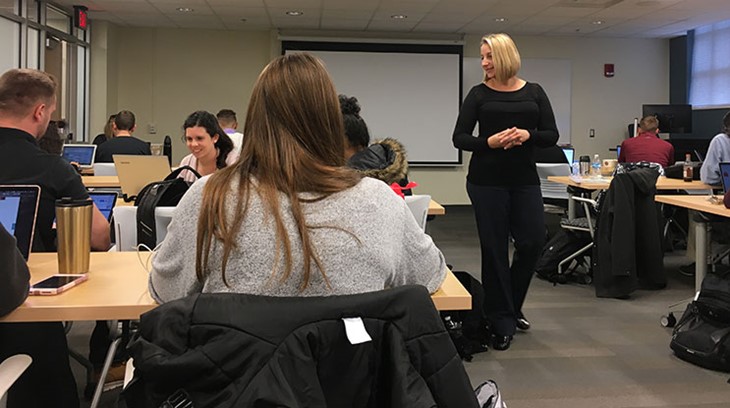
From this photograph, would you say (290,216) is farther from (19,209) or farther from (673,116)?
(673,116)

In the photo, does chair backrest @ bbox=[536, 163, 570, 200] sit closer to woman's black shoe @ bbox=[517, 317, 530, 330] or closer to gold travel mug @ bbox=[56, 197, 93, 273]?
woman's black shoe @ bbox=[517, 317, 530, 330]

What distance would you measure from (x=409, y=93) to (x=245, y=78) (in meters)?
2.50

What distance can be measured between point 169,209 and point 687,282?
13.5ft

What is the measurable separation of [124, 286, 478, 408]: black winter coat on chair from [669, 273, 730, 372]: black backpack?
242 cm

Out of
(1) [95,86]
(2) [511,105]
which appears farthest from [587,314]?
(1) [95,86]

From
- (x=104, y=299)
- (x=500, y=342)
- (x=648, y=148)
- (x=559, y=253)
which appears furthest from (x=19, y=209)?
(x=648, y=148)

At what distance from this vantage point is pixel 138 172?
3586mm

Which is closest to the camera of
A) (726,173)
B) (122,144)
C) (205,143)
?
(205,143)

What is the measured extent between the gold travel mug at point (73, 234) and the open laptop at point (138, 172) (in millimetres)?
2028

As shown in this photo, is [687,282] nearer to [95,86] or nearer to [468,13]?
[468,13]

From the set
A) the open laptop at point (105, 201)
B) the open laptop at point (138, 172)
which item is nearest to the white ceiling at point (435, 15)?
the open laptop at point (138, 172)

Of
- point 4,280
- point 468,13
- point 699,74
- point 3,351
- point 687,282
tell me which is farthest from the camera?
point 699,74

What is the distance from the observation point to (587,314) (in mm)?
3713

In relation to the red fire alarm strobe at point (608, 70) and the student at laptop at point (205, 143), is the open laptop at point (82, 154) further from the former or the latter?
the red fire alarm strobe at point (608, 70)
